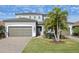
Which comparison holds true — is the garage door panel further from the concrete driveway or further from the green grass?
the green grass

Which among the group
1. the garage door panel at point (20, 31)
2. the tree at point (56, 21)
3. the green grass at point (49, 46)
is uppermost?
the tree at point (56, 21)

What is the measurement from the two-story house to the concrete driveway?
15cm

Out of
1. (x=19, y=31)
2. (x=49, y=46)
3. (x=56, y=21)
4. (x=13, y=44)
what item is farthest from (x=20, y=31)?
(x=56, y=21)

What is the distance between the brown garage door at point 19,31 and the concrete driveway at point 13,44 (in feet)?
0.48

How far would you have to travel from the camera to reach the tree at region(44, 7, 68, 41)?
7.57 m

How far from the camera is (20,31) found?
787 centimetres

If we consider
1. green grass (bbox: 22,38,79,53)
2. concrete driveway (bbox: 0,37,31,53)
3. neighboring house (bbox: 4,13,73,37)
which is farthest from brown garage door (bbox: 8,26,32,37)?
green grass (bbox: 22,38,79,53)

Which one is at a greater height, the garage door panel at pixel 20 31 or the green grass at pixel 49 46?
the garage door panel at pixel 20 31

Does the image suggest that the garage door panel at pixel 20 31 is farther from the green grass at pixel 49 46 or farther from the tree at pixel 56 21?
the tree at pixel 56 21

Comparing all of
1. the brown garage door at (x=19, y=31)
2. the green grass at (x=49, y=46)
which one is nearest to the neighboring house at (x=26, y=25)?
the brown garage door at (x=19, y=31)

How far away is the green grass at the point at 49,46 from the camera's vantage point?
760cm

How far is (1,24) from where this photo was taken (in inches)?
301
